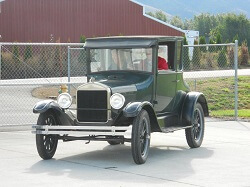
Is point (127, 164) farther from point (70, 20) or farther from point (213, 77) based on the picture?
point (70, 20)

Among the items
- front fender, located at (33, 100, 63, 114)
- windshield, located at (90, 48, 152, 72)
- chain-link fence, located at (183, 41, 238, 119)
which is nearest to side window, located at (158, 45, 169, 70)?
windshield, located at (90, 48, 152, 72)

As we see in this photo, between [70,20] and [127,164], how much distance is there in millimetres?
41560

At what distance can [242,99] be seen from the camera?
2303 centimetres

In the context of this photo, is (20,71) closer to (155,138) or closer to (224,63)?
(224,63)

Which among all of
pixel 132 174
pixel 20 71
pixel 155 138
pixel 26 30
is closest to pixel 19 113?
pixel 155 138

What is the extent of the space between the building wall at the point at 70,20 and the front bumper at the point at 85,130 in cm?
3626

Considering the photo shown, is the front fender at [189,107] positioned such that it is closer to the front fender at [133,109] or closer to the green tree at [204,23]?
the front fender at [133,109]

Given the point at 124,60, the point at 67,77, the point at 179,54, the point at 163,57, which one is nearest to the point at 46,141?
the point at 124,60

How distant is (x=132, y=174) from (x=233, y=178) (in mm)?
1354

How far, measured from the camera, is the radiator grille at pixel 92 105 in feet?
36.8

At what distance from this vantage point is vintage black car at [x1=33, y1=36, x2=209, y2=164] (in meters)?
11.0

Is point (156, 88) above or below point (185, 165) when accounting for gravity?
above

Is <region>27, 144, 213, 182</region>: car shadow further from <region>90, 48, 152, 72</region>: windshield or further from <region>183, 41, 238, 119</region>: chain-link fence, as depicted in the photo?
<region>183, 41, 238, 119</region>: chain-link fence

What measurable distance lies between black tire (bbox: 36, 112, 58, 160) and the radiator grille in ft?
1.73
